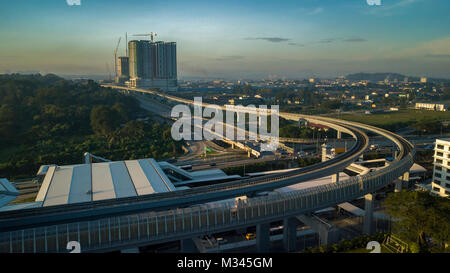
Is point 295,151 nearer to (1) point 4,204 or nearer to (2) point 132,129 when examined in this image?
(2) point 132,129

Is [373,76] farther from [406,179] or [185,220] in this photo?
[185,220]

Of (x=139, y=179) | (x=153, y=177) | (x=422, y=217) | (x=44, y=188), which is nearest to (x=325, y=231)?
(x=422, y=217)

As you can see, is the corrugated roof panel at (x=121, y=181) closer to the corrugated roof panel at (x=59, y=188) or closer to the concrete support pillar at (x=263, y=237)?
the corrugated roof panel at (x=59, y=188)

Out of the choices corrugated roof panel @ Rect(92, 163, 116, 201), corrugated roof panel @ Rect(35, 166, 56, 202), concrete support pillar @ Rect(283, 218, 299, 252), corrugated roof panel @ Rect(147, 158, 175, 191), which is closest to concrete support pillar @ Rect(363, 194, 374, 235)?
concrete support pillar @ Rect(283, 218, 299, 252)

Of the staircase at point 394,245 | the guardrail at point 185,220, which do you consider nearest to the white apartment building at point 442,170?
the guardrail at point 185,220
